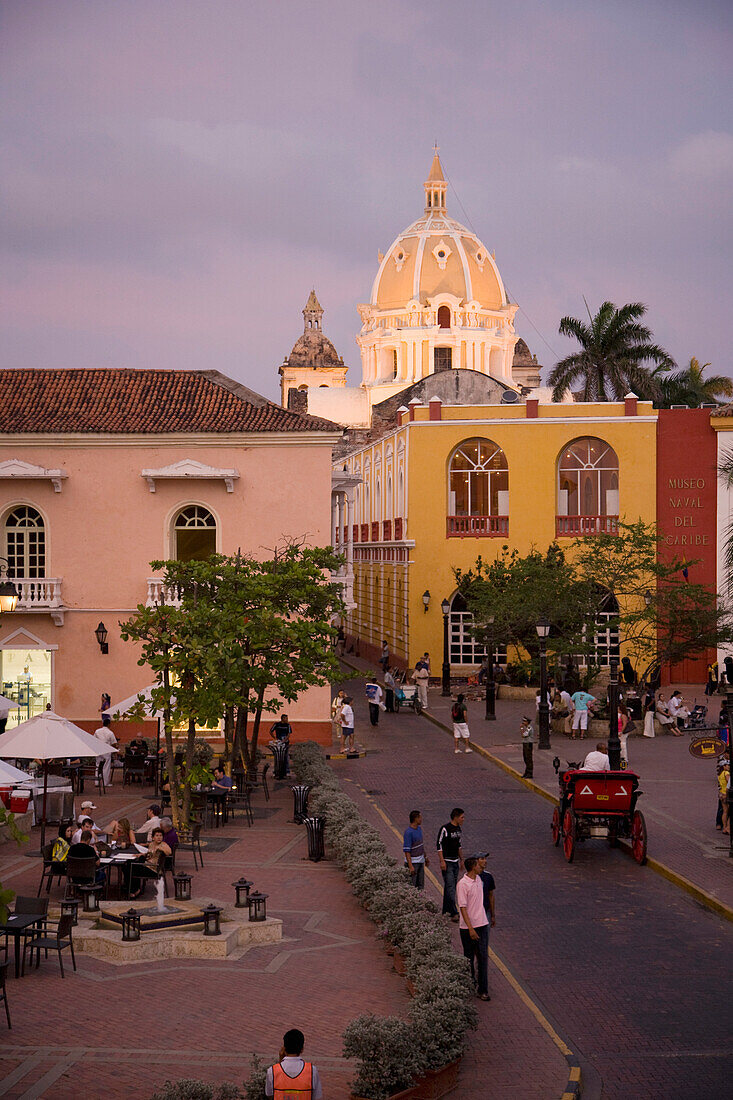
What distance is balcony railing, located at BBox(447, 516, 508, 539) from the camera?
42.6 meters

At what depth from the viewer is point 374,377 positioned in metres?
76.2

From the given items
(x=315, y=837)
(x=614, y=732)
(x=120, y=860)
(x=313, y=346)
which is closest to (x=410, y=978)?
(x=120, y=860)

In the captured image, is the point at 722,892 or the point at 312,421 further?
the point at 312,421

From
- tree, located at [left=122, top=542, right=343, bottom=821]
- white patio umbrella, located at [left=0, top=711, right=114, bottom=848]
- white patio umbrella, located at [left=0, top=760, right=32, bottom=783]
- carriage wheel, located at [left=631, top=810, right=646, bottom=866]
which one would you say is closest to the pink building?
tree, located at [left=122, top=542, right=343, bottom=821]

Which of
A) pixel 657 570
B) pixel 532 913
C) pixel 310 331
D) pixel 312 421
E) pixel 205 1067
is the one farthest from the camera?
pixel 310 331

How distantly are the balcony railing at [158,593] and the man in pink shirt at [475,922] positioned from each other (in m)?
17.5

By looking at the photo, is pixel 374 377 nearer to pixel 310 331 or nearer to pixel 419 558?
pixel 310 331

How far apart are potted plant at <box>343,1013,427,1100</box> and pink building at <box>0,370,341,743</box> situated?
770 inches

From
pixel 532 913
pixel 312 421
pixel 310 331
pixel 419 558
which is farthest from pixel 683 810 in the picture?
pixel 310 331

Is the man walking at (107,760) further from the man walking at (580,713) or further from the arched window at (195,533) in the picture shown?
the man walking at (580,713)

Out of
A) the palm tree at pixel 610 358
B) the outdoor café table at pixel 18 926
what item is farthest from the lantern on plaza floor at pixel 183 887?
the palm tree at pixel 610 358

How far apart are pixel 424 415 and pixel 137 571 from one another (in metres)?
17.4

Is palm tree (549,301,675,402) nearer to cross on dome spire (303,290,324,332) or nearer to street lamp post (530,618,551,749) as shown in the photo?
street lamp post (530,618,551,749)

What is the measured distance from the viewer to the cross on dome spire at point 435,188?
83562 millimetres
